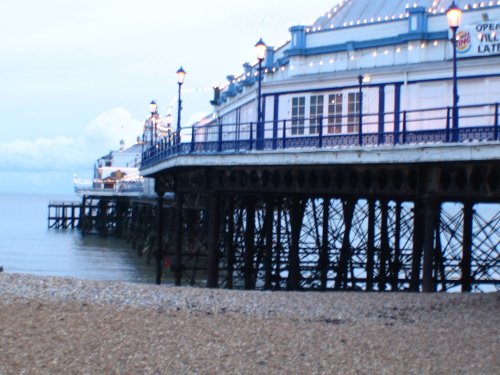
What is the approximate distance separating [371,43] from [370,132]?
4.88m

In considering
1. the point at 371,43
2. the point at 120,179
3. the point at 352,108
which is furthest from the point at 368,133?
the point at 120,179

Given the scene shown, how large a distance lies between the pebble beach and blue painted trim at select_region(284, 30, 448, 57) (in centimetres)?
968

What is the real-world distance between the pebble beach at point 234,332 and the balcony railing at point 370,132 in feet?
10.6

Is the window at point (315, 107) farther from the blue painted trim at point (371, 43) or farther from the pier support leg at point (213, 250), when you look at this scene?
the pier support leg at point (213, 250)

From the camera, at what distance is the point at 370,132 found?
22984mm

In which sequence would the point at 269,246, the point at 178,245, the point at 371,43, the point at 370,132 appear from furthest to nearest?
the point at 178,245 → the point at 269,246 → the point at 371,43 → the point at 370,132

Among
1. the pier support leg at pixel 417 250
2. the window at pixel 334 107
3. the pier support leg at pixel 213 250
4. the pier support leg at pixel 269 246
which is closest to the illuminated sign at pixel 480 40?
the window at pixel 334 107

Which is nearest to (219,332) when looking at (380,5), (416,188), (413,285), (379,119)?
(416,188)

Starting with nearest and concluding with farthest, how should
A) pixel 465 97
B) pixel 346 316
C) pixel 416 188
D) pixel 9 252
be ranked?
pixel 346 316
pixel 416 188
pixel 465 97
pixel 9 252

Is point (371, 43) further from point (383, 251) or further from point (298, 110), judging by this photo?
point (383, 251)

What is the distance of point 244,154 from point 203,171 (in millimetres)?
2565

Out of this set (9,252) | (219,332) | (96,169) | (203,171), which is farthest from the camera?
(96,169)

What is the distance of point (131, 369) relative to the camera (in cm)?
1133

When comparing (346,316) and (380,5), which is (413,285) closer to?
(346,316)
